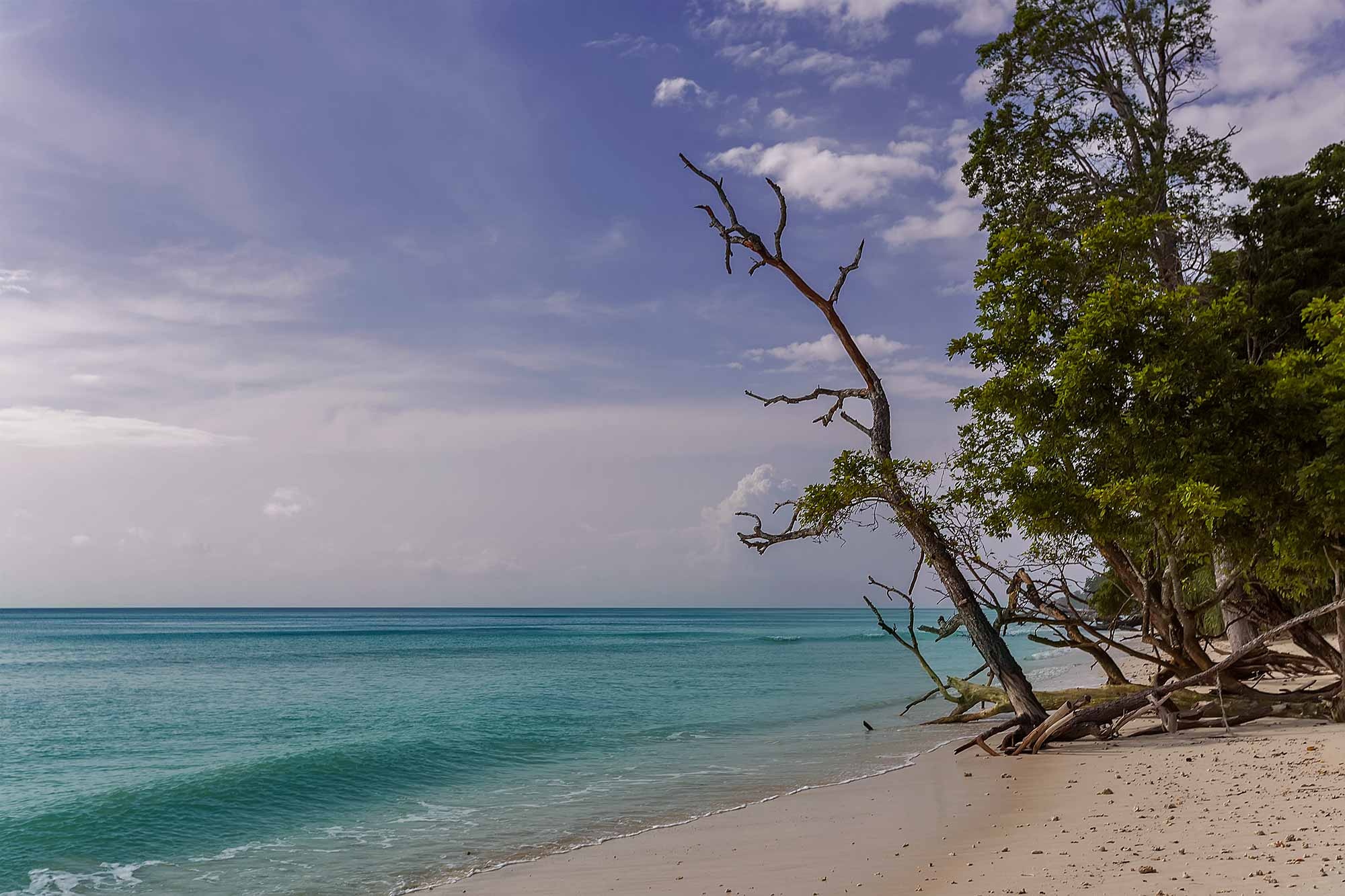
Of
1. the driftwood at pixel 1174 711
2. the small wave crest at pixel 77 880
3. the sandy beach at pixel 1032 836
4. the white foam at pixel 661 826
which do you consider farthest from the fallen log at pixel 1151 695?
the small wave crest at pixel 77 880

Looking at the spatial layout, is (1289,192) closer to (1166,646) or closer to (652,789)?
(1166,646)

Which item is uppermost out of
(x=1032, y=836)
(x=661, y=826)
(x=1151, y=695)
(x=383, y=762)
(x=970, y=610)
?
(x=970, y=610)

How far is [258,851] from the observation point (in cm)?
1130

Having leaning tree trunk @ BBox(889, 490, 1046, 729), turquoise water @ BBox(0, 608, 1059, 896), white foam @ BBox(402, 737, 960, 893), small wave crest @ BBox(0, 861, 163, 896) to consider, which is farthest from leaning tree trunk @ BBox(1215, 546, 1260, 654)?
small wave crest @ BBox(0, 861, 163, 896)

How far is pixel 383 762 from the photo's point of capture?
17.9m

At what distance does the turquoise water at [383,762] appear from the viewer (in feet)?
35.8

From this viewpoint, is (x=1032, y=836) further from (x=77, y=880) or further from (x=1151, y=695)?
(x=77, y=880)

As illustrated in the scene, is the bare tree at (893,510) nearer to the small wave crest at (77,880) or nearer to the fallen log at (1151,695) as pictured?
the fallen log at (1151,695)

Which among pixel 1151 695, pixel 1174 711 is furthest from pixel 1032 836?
pixel 1174 711

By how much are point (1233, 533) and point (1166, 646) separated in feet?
8.92

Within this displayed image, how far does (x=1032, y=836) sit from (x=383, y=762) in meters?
13.5

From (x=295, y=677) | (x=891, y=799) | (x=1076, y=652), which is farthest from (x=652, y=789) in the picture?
(x=1076, y=652)

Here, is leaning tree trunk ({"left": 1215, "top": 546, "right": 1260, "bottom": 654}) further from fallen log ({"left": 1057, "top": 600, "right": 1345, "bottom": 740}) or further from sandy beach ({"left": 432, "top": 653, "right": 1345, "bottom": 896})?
sandy beach ({"left": 432, "top": 653, "right": 1345, "bottom": 896})

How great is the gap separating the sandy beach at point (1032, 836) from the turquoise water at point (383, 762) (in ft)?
4.61
